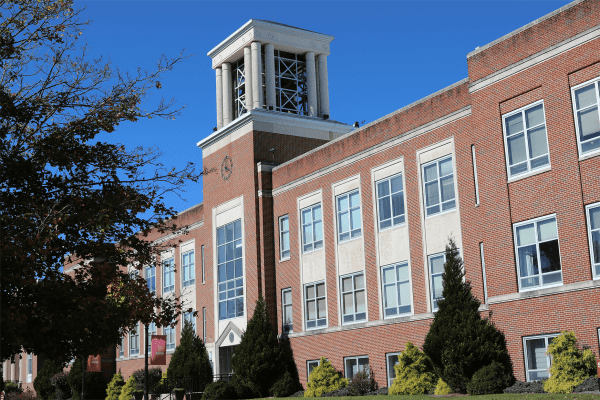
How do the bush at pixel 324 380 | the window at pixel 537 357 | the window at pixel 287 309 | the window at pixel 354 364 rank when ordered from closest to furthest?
1. the window at pixel 537 357
2. the window at pixel 354 364
3. the bush at pixel 324 380
4. the window at pixel 287 309

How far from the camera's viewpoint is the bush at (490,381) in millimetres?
22062

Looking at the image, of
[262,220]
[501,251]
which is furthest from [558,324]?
[262,220]

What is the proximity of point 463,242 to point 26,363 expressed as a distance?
54.3 meters

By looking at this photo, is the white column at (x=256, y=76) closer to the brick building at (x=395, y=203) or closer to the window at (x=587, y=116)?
the brick building at (x=395, y=203)

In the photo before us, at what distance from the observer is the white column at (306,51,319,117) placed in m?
40.9

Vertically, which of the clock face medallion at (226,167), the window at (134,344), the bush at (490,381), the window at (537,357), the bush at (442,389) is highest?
the clock face medallion at (226,167)

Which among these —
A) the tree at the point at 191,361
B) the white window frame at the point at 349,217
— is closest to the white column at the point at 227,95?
the white window frame at the point at 349,217

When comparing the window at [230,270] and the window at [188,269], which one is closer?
the window at [230,270]

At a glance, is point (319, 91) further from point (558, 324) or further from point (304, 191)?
point (558, 324)

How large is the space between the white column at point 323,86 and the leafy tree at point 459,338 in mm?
18561

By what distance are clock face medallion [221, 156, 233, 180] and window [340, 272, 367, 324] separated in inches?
413

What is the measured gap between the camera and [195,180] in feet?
49.5

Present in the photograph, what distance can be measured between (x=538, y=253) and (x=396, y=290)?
792 centimetres

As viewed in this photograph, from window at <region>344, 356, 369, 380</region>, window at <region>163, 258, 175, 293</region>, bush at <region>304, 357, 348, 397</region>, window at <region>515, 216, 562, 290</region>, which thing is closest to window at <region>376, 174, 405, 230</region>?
window at <region>344, 356, 369, 380</region>
